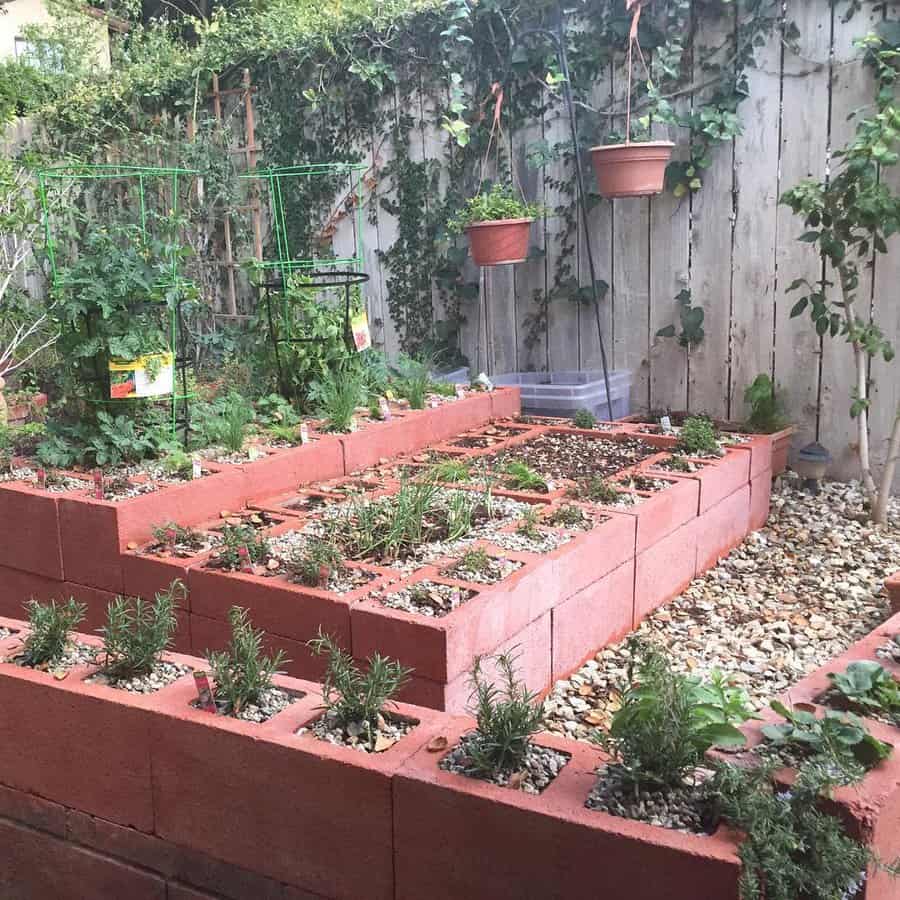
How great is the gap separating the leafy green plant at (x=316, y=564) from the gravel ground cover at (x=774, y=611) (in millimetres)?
705

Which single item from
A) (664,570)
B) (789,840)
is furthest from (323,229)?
(789,840)

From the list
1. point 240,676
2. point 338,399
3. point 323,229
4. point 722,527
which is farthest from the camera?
point 323,229

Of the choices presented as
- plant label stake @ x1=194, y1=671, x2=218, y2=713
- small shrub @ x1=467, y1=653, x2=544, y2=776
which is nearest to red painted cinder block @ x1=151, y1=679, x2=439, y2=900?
plant label stake @ x1=194, y1=671, x2=218, y2=713

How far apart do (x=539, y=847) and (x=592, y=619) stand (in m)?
1.54

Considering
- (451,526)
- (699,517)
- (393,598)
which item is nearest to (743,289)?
(699,517)

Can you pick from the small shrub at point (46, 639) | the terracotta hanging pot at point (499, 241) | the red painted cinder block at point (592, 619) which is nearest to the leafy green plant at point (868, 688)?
the red painted cinder block at point (592, 619)

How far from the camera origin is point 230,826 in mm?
1824

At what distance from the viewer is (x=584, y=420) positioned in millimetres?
4586

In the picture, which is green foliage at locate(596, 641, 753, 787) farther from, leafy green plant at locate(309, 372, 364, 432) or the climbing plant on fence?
the climbing plant on fence

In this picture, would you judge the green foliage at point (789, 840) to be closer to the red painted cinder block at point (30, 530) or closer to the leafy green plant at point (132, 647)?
the leafy green plant at point (132, 647)

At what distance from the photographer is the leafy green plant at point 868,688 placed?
180cm

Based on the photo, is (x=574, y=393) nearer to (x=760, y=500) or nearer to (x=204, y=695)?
(x=760, y=500)

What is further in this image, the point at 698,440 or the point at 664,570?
the point at 698,440

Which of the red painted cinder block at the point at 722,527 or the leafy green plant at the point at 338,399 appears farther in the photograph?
the leafy green plant at the point at 338,399
